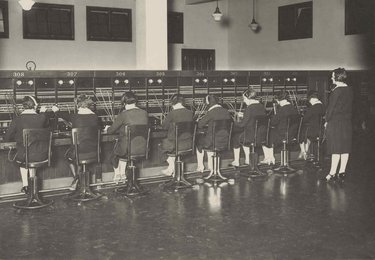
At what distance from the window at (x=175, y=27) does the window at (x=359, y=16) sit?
4.24 meters

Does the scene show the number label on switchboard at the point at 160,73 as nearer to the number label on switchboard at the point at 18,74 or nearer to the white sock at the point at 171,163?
the white sock at the point at 171,163

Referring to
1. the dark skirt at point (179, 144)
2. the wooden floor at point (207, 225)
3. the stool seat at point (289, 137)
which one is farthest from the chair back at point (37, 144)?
the stool seat at point (289, 137)

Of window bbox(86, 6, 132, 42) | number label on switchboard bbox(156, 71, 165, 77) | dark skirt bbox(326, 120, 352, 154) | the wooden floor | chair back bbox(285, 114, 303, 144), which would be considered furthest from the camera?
window bbox(86, 6, 132, 42)

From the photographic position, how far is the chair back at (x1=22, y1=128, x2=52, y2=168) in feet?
18.1

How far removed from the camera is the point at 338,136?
274 inches

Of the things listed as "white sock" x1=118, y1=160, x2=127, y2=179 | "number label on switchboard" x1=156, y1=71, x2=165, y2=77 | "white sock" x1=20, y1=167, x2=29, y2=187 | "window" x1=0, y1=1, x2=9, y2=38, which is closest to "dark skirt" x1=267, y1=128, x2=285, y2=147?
"number label on switchboard" x1=156, y1=71, x2=165, y2=77

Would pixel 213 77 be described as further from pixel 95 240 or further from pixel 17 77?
pixel 95 240

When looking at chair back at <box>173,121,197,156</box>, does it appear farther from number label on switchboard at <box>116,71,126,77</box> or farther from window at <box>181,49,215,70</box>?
window at <box>181,49,215,70</box>

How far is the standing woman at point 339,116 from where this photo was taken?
685cm

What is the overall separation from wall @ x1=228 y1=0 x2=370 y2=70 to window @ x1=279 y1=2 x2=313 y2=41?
0.46 feet

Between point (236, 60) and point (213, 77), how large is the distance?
5254 mm

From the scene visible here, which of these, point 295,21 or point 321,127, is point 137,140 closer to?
point 321,127

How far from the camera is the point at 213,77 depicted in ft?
29.5

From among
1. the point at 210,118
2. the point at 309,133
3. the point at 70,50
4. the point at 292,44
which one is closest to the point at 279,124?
the point at 309,133
